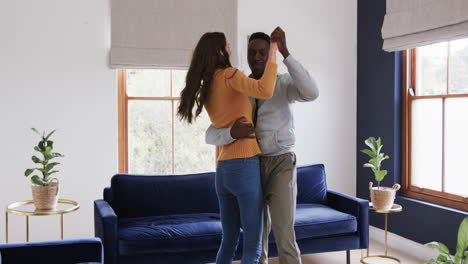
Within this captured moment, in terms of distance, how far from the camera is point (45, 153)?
3686 millimetres

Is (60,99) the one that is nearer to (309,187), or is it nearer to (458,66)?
(309,187)

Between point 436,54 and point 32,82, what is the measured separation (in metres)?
3.83

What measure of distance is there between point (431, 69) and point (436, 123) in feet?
1.71

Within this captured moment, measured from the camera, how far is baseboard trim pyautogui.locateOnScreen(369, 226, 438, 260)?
14.5 feet

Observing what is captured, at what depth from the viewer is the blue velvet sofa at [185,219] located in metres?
3.52

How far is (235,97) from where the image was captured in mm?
2410

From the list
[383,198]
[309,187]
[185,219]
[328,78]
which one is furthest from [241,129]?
[328,78]

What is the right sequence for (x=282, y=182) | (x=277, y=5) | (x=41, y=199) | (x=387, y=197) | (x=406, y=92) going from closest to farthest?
(x=282, y=182), (x=41, y=199), (x=387, y=197), (x=406, y=92), (x=277, y=5)

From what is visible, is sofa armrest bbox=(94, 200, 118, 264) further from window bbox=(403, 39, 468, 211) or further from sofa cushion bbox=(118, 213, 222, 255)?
window bbox=(403, 39, 468, 211)

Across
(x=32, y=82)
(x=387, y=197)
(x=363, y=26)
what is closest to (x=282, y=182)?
(x=387, y=197)

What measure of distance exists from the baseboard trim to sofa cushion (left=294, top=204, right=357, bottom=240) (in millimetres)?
891

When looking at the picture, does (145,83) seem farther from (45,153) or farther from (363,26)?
(363,26)

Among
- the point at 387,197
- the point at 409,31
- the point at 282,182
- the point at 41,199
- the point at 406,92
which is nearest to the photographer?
the point at 282,182

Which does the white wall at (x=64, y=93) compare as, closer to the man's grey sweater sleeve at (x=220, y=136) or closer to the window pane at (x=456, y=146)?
the window pane at (x=456, y=146)
